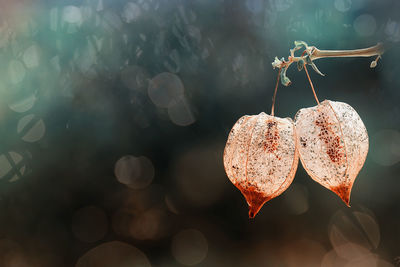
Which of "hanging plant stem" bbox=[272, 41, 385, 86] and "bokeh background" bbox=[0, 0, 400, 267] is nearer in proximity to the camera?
"hanging plant stem" bbox=[272, 41, 385, 86]

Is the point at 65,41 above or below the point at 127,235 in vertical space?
above

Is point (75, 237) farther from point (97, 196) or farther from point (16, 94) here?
point (16, 94)

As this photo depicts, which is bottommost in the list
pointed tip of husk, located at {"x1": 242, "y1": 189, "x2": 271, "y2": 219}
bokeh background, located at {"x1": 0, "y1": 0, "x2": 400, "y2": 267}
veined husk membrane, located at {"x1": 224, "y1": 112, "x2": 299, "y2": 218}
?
bokeh background, located at {"x1": 0, "y1": 0, "x2": 400, "y2": 267}

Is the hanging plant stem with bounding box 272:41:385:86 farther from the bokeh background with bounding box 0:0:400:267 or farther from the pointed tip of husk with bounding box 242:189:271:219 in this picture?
the bokeh background with bounding box 0:0:400:267

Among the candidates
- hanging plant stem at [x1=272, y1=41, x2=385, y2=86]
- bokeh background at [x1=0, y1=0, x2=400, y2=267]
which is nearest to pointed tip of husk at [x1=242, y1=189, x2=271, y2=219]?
hanging plant stem at [x1=272, y1=41, x2=385, y2=86]

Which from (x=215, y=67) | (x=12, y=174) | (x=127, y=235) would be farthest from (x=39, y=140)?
(x=215, y=67)

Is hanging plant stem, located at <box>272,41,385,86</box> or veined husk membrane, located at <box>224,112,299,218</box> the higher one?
hanging plant stem, located at <box>272,41,385,86</box>
